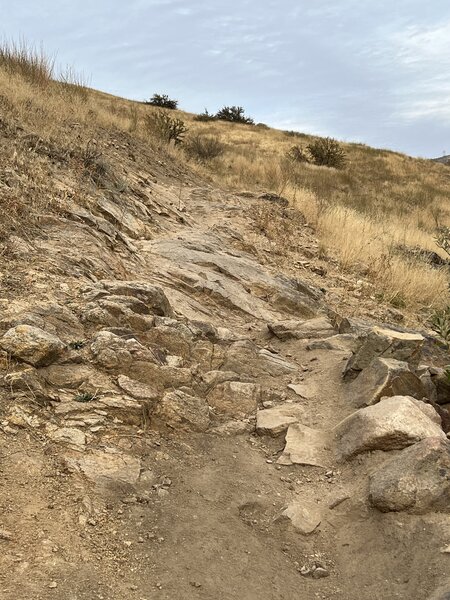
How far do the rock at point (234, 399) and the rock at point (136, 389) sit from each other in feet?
1.55

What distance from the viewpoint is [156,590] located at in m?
2.03

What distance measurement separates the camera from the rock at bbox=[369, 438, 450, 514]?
245cm

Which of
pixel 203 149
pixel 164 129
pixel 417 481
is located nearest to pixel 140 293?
pixel 417 481

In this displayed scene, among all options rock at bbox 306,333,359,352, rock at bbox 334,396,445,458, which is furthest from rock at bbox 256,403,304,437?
rock at bbox 306,333,359,352

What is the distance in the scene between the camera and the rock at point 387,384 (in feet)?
11.4

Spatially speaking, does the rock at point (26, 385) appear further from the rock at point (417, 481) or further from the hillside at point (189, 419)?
the rock at point (417, 481)

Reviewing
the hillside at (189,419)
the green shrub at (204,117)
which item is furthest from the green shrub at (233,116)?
the hillside at (189,419)

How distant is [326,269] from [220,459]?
539 centimetres

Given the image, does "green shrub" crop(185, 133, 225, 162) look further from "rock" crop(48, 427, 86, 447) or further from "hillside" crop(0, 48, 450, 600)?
"rock" crop(48, 427, 86, 447)

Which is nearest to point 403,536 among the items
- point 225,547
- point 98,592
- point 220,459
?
point 225,547

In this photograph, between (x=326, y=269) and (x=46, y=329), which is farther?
(x=326, y=269)

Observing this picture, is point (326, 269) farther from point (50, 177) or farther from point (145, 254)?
point (50, 177)

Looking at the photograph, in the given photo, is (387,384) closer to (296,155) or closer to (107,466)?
(107,466)

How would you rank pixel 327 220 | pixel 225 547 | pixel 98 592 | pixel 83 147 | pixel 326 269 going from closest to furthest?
pixel 98 592, pixel 225 547, pixel 83 147, pixel 326 269, pixel 327 220
